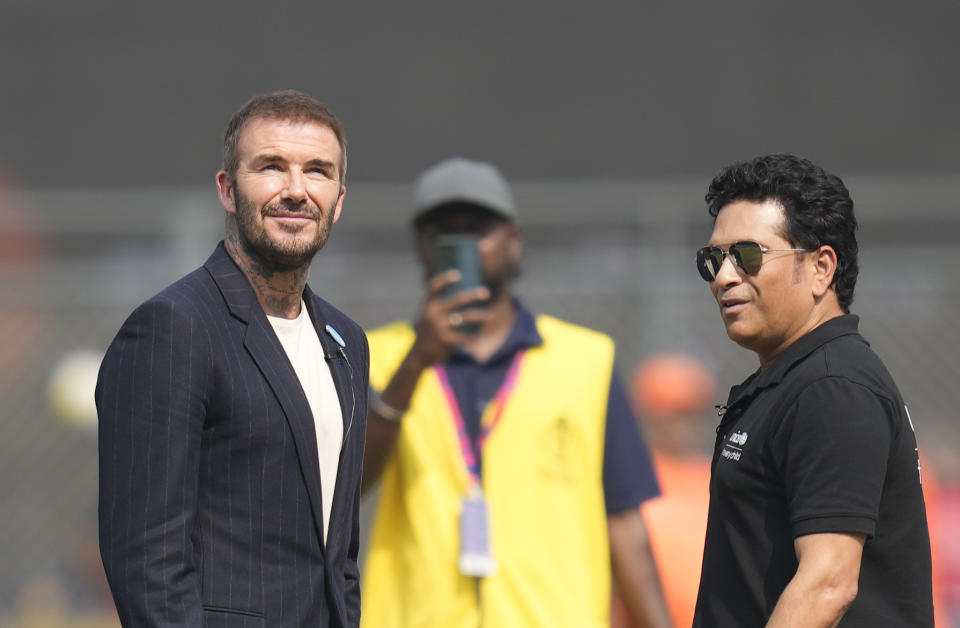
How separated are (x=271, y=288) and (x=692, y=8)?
31.2 feet

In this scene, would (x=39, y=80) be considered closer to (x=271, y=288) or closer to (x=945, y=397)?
(x=945, y=397)

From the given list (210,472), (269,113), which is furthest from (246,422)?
(269,113)

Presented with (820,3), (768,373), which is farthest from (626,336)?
(820,3)

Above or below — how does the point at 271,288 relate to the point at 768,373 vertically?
above

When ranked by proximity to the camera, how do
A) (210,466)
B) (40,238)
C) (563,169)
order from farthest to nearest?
(563,169), (40,238), (210,466)

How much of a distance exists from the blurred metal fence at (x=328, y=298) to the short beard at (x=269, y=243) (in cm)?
412

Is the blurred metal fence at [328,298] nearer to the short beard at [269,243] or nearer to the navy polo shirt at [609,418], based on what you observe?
the navy polo shirt at [609,418]

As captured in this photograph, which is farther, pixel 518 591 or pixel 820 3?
pixel 820 3

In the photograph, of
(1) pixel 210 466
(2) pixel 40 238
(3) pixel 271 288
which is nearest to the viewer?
(1) pixel 210 466

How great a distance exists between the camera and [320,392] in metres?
2.99

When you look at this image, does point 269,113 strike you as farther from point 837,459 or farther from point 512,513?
point 512,513

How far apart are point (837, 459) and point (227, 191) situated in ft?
4.56

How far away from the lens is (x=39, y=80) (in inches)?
461

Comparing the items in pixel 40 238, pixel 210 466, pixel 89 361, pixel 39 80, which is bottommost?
pixel 210 466
